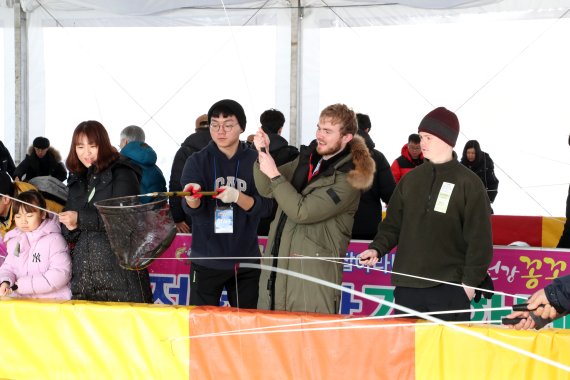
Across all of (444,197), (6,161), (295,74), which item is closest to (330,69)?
(295,74)

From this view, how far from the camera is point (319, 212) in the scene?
3621mm

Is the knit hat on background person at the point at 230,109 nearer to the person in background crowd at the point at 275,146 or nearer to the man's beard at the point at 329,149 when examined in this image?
the man's beard at the point at 329,149

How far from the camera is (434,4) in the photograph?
8.63 metres

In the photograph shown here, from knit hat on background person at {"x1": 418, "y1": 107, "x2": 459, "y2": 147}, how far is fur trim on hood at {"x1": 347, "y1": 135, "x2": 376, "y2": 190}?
31cm

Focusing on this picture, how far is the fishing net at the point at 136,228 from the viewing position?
341 centimetres

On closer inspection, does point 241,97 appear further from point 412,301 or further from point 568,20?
point 412,301

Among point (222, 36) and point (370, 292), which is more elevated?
point (222, 36)

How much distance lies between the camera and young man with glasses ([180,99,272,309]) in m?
4.14

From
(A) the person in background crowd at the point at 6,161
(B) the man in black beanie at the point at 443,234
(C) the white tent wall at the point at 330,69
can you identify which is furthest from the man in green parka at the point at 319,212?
(A) the person in background crowd at the point at 6,161

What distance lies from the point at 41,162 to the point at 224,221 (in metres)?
5.54

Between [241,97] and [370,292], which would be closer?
[370,292]

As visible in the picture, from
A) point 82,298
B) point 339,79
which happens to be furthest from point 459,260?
point 339,79

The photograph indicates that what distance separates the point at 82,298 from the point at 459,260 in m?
1.80

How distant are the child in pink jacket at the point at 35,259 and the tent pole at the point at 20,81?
21.8 ft
